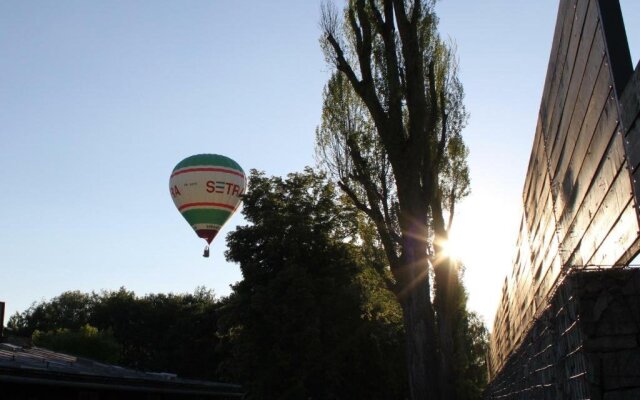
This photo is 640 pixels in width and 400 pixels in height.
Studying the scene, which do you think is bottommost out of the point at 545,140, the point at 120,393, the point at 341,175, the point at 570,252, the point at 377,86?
the point at 120,393

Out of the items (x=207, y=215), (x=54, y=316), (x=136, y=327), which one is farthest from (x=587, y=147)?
(x=54, y=316)

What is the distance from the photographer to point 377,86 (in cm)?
1642

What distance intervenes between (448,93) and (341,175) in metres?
3.73

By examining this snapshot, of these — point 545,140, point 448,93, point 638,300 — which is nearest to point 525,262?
point 545,140

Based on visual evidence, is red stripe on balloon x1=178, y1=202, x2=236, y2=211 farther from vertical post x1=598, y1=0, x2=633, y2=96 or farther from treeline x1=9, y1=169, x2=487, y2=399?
vertical post x1=598, y1=0, x2=633, y2=96

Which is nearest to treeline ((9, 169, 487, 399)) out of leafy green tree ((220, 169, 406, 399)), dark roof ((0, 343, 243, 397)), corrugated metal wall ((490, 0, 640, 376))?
leafy green tree ((220, 169, 406, 399))

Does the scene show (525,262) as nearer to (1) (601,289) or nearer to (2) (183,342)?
(1) (601,289)

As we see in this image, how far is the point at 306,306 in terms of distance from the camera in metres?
26.5

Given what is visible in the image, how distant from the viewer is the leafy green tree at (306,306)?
26312 mm

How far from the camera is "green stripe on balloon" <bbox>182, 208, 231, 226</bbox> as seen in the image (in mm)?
34188

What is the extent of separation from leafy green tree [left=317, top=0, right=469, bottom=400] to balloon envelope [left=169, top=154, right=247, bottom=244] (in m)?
15.6

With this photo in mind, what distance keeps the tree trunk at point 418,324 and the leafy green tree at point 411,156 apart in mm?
23

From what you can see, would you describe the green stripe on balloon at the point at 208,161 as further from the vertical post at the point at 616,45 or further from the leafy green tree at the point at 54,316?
the vertical post at the point at 616,45

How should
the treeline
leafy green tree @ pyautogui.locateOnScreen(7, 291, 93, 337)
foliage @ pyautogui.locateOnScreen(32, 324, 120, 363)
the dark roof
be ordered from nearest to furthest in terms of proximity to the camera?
the dark roof
the treeline
foliage @ pyautogui.locateOnScreen(32, 324, 120, 363)
leafy green tree @ pyautogui.locateOnScreen(7, 291, 93, 337)
